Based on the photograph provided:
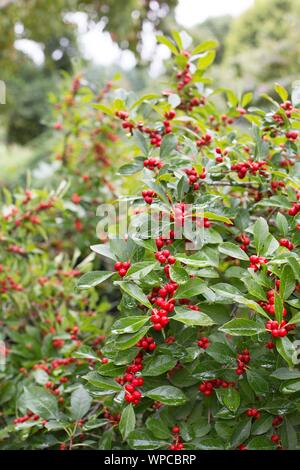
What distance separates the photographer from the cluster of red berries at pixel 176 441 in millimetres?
875

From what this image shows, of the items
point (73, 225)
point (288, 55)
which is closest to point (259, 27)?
point (288, 55)

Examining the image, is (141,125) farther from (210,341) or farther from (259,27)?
(259,27)

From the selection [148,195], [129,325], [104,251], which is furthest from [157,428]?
[148,195]

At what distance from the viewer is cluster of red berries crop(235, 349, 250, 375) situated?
856 mm

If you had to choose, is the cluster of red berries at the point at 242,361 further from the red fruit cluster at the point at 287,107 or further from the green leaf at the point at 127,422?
the red fruit cluster at the point at 287,107

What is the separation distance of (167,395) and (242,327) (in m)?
0.20

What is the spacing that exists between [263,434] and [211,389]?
13 centimetres

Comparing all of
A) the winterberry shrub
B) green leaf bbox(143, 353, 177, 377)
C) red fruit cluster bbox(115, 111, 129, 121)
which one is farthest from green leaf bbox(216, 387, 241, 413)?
red fruit cluster bbox(115, 111, 129, 121)

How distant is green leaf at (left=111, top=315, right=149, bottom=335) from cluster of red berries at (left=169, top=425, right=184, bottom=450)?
273 mm

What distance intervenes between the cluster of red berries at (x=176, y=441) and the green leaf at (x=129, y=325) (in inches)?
10.7

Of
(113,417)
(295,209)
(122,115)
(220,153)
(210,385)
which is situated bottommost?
(113,417)

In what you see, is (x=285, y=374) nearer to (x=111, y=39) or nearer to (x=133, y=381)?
(x=133, y=381)

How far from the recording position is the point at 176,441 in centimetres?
89

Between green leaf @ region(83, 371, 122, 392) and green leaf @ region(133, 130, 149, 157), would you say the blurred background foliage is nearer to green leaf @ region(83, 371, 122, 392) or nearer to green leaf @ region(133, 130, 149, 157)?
green leaf @ region(133, 130, 149, 157)
